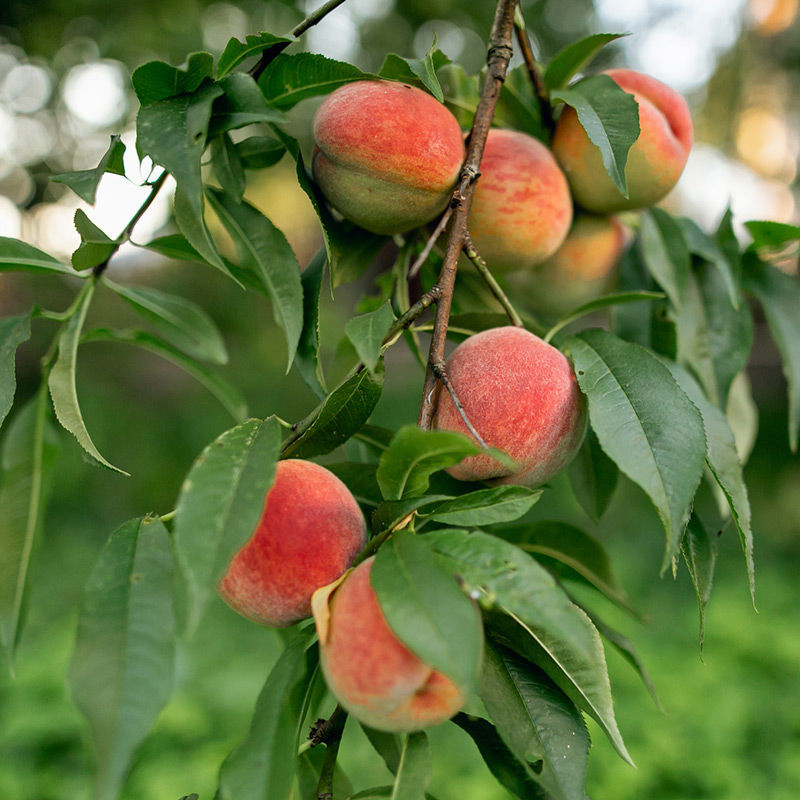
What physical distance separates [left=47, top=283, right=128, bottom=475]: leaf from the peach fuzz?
134 millimetres

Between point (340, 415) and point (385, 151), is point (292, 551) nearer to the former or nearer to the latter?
point (340, 415)

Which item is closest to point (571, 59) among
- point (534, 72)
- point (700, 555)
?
point (534, 72)

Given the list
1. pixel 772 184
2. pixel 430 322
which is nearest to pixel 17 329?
pixel 430 322

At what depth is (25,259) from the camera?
0.65 metres

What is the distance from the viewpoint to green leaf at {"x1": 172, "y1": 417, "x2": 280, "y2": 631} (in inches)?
13.6

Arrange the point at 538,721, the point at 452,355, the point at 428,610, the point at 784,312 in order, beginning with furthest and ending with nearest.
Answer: the point at 784,312 < the point at 452,355 < the point at 538,721 < the point at 428,610

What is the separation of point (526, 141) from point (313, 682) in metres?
0.51

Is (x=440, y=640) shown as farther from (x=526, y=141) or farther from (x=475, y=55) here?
(x=475, y=55)

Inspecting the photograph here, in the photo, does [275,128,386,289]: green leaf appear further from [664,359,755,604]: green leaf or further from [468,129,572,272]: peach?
[664,359,755,604]: green leaf

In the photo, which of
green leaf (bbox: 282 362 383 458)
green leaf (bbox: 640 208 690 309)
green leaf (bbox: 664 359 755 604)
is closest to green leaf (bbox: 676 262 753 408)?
green leaf (bbox: 640 208 690 309)

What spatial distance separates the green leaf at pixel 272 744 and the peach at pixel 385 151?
35 cm

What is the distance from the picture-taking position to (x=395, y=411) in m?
3.78

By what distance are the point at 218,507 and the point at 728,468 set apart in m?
0.37

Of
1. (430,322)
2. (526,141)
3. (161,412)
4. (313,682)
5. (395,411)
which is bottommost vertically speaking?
(161,412)
